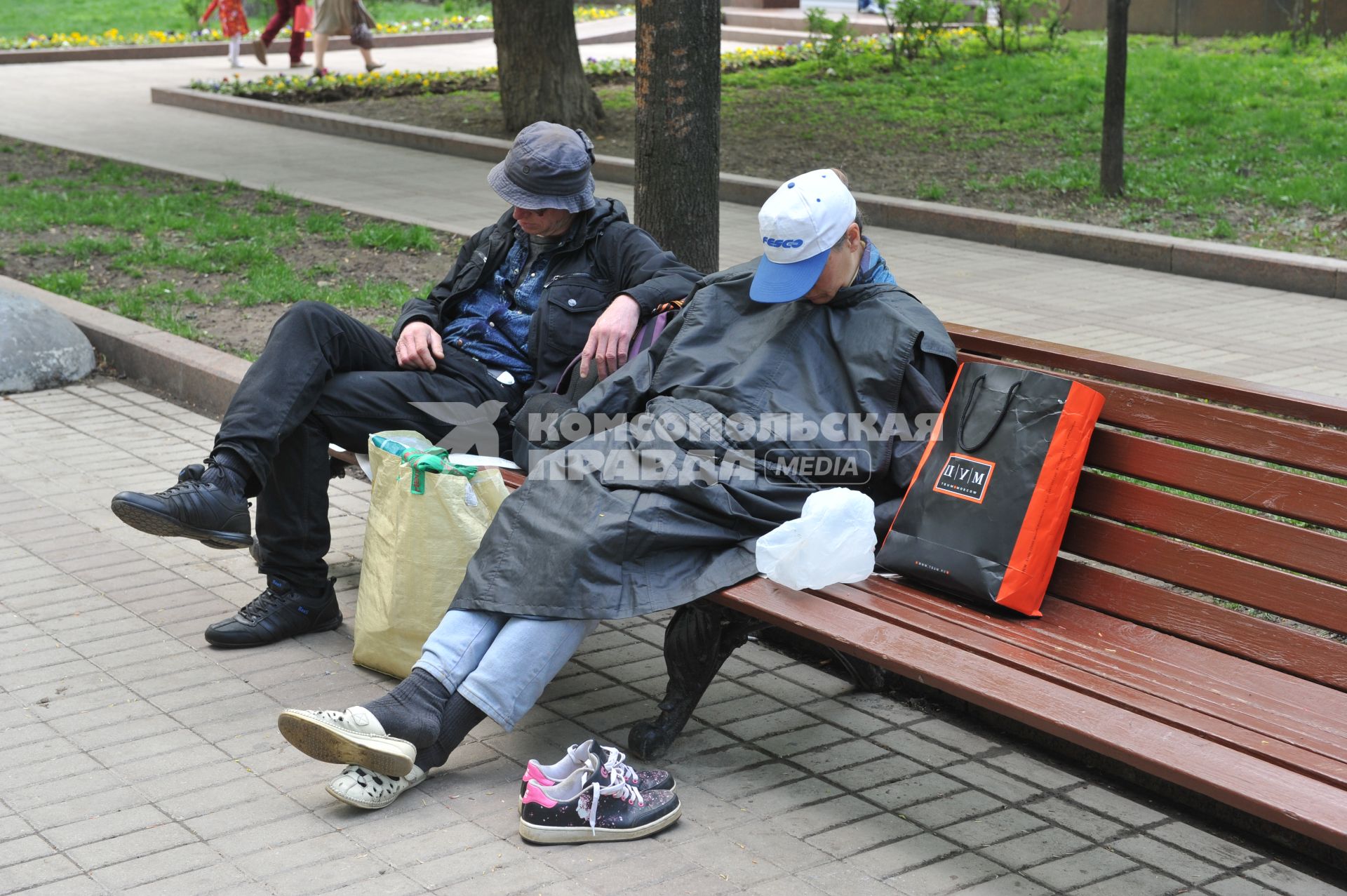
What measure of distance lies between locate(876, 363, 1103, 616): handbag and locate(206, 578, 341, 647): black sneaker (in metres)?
1.81

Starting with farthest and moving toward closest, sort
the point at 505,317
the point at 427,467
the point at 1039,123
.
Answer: the point at 1039,123 → the point at 505,317 → the point at 427,467

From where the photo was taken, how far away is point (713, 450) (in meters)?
3.53

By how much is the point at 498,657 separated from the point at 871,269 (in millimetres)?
1364

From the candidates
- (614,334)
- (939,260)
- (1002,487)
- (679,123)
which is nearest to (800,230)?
(614,334)

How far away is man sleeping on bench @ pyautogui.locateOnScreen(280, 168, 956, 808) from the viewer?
10.6 ft

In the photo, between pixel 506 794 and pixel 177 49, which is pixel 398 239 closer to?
pixel 506 794

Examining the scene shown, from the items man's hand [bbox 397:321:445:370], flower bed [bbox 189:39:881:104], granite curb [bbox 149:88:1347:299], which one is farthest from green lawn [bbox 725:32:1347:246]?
man's hand [bbox 397:321:445:370]

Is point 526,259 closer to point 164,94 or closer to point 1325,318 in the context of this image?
point 1325,318

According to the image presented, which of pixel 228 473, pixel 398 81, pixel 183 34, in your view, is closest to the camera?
pixel 228 473

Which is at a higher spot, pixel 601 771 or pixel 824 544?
pixel 824 544

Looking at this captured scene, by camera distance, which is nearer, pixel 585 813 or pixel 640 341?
pixel 585 813

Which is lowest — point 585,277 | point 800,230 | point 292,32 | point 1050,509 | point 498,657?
point 498,657

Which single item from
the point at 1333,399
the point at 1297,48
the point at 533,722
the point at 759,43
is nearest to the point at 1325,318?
the point at 1333,399

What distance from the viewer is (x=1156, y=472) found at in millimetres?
3197
